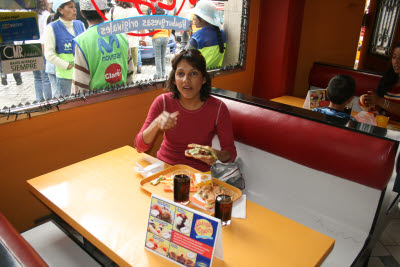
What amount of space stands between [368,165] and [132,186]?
1292mm

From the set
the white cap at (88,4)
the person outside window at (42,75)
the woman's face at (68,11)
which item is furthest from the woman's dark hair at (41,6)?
the white cap at (88,4)

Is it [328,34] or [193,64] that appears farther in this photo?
[328,34]

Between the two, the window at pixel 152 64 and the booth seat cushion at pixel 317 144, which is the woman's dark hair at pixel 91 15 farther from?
the booth seat cushion at pixel 317 144

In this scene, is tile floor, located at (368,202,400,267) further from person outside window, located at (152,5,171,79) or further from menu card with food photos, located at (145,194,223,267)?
person outside window, located at (152,5,171,79)

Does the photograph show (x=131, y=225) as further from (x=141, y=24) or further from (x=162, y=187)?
(x=141, y=24)

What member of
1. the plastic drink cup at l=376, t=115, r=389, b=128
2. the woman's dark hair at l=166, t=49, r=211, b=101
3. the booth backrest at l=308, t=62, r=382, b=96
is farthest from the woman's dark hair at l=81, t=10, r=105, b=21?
the booth backrest at l=308, t=62, r=382, b=96

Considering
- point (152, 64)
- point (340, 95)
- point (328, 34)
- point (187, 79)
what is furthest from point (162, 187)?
point (328, 34)

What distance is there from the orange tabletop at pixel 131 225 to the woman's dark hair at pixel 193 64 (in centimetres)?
69

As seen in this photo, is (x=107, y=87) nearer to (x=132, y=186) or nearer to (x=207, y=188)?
(x=132, y=186)

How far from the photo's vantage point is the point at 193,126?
Result: 2.12 m

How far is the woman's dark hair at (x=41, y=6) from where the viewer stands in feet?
6.89

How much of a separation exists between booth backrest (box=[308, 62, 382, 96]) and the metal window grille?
210cm

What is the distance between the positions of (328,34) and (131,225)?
159 inches

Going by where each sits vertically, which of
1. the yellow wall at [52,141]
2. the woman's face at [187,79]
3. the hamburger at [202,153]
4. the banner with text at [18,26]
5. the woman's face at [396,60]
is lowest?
the yellow wall at [52,141]
